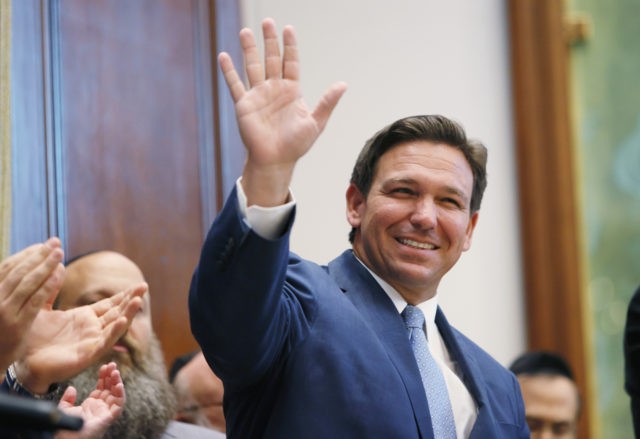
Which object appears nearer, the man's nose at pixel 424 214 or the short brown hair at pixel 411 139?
the man's nose at pixel 424 214

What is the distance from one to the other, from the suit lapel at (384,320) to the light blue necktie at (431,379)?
57mm

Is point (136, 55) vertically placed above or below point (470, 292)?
above

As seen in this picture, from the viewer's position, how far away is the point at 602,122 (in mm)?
5293

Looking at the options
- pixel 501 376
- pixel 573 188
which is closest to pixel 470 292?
pixel 573 188

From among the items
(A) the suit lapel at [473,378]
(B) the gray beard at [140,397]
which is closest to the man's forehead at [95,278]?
(B) the gray beard at [140,397]

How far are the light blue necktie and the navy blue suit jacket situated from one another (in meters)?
0.06

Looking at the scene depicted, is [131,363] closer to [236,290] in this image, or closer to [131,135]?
[131,135]

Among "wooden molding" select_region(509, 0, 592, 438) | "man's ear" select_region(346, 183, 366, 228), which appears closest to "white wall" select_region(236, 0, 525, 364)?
"wooden molding" select_region(509, 0, 592, 438)

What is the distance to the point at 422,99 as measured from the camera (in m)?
4.76

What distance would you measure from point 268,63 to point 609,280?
3592 mm

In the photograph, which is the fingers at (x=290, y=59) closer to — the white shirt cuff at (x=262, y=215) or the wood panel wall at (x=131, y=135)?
the white shirt cuff at (x=262, y=215)

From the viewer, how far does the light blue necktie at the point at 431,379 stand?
2289 millimetres

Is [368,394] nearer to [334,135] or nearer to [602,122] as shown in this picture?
[334,135]

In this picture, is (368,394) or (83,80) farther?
(83,80)
